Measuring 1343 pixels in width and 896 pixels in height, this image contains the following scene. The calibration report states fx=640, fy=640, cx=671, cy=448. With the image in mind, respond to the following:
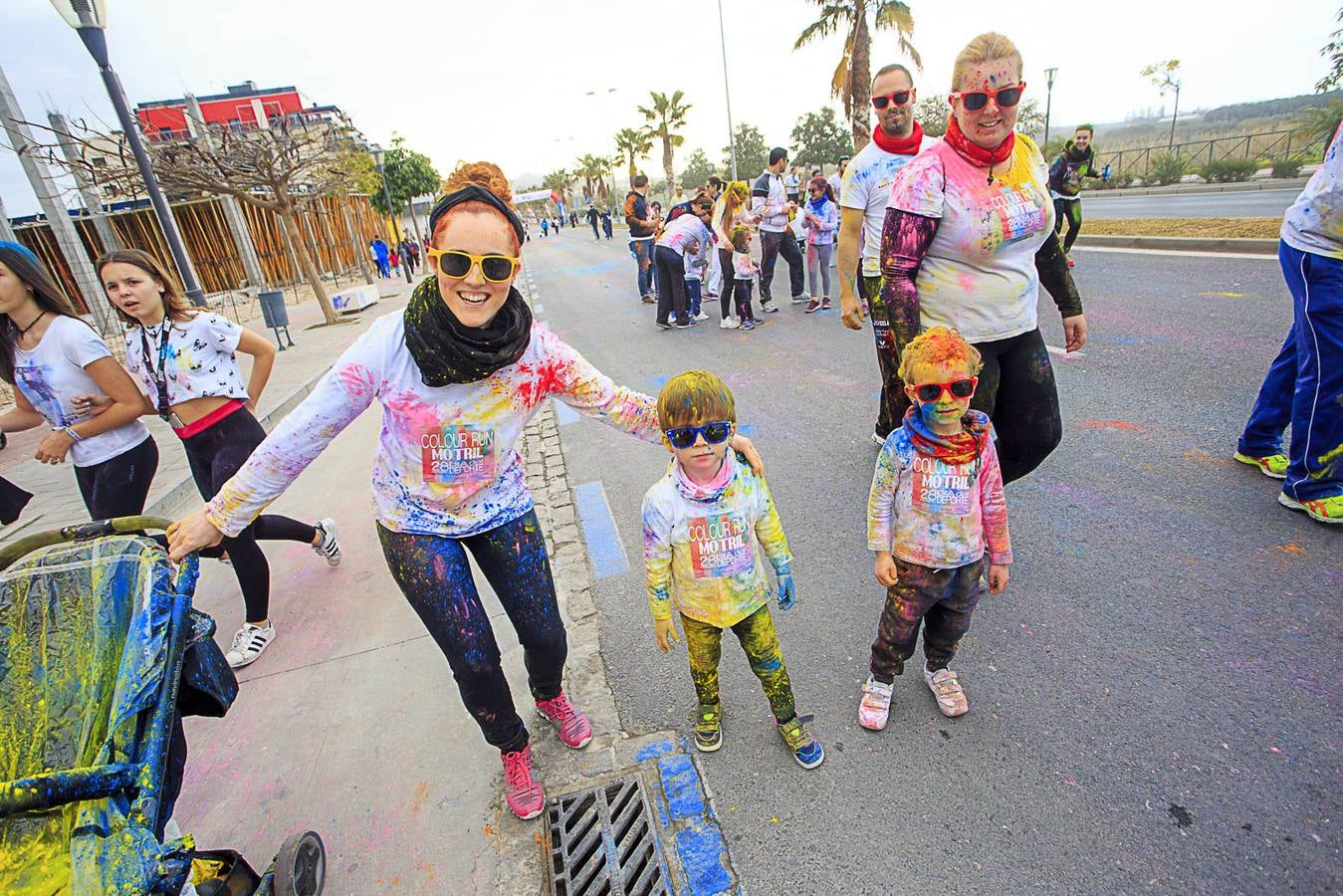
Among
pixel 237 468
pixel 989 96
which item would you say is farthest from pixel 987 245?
pixel 237 468

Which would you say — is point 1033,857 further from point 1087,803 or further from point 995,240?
point 995,240

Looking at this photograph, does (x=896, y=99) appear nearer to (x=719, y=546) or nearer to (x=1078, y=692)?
(x=719, y=546)

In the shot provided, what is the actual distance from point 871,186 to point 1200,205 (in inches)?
706

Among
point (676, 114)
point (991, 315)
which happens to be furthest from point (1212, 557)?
point (676, 114)

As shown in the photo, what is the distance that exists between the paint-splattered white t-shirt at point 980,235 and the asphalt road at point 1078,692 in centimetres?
128

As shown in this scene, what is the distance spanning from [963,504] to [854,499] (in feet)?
6.02

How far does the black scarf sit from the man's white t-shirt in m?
2.87

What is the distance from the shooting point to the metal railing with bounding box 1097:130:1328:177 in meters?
23.3

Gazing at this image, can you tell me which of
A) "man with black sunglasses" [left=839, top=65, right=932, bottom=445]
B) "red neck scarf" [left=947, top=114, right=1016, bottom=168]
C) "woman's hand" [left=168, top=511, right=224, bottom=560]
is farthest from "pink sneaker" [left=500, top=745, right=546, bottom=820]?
"red neck scarf" [left=947, top=114, right=1016, bottom=168]

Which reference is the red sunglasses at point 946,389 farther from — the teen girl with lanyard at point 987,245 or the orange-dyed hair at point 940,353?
the teen girl with lanyard at point 987,245

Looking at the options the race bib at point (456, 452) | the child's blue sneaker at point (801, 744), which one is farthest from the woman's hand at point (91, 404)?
Result: the child's blue sneaker at point (801, 744)

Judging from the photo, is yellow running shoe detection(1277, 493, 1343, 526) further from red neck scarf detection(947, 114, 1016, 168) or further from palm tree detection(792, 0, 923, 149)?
palm tree detection(792, 0, 923, 149)

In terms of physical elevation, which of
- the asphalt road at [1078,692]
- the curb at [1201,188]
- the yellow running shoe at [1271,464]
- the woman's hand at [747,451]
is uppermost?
the woman's hand at [747,451]

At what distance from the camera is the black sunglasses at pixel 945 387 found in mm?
2025
